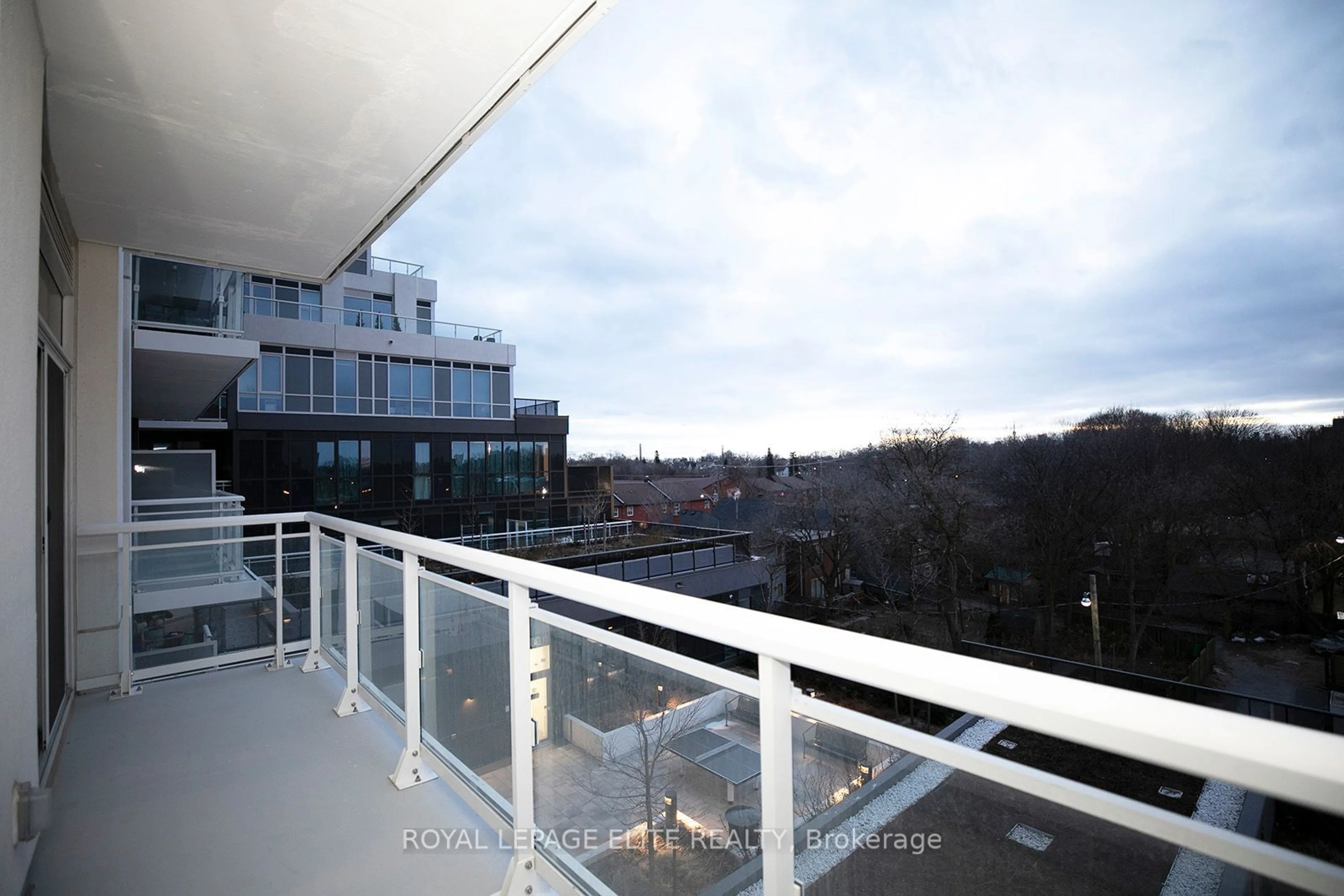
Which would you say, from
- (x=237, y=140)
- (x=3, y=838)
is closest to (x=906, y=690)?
(x=3, y=838)

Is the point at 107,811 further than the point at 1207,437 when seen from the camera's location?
No

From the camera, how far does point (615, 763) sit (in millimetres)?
1540

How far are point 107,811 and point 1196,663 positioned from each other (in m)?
21.8

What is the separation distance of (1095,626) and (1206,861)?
67.0 feet

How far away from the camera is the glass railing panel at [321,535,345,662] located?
3402 millimetres

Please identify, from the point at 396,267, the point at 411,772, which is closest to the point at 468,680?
the point at 411,772

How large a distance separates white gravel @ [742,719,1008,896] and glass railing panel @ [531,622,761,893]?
12 centimetres

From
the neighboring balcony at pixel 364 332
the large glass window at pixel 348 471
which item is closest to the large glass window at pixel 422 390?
the neighboring balcony at pixel 364 332

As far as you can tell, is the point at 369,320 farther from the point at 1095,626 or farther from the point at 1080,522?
the point at 1080,522

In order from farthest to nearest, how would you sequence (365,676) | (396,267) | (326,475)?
(396,267), (326,475), (365,676)

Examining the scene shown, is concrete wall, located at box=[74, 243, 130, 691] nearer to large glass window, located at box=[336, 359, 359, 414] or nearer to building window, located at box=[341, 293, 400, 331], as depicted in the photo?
building window, located at box=[341, 293, 400, 331]

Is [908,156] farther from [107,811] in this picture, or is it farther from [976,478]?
[107,811]

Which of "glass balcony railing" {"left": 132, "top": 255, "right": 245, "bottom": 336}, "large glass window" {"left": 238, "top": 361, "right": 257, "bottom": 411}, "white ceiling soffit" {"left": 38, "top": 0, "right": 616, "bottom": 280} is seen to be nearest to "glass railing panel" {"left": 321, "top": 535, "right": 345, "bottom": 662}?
"white ceiling soffit" {"left": 38, "top": 0, "right": 616, "bottom": 280}

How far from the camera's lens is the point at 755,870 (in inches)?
46.3
